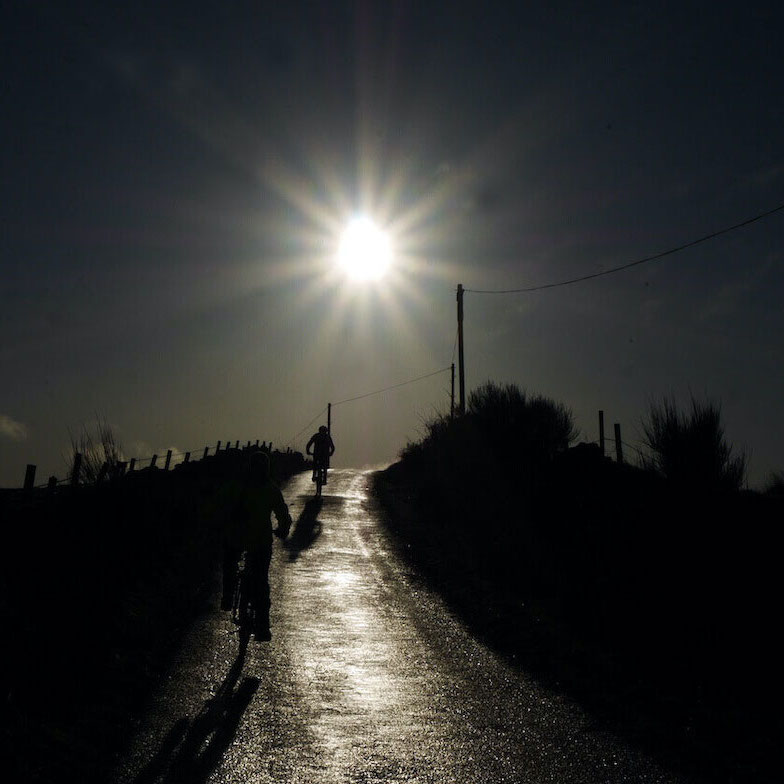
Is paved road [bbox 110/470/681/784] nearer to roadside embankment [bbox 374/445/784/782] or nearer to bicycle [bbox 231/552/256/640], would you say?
Result: bicycle [bbox 231/552/256/640]

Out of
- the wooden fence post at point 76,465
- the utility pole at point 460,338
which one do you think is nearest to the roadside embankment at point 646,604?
the wooden fence post at point 76,465

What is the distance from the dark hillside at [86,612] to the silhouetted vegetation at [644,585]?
12.8ft

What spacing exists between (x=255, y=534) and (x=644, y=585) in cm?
569

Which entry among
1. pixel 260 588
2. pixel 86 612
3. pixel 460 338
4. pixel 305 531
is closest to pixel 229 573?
pixel 260 588

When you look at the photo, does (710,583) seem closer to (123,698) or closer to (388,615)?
(388,615)

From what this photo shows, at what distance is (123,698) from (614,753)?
4.07 meters

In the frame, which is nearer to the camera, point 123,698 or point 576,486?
point 123,698

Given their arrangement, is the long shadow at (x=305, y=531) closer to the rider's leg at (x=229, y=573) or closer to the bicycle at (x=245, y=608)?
the rider's leg at (x=229, y=573)

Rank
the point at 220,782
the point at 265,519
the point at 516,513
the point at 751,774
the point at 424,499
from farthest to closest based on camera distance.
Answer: the point at 424,499 < the point at 516,513 < the point at 265,519 < the point at 751,774 < the point at 220,782

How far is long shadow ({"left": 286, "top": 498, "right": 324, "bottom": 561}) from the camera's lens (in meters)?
16.7

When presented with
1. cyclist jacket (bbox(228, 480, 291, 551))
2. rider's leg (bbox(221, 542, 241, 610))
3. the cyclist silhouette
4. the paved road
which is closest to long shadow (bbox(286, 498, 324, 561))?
the paved road

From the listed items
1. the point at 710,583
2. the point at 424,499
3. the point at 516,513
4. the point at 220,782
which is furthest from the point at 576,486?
the point at 220,782

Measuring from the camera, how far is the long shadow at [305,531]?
16.7 m

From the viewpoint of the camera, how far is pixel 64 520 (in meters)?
11.6
